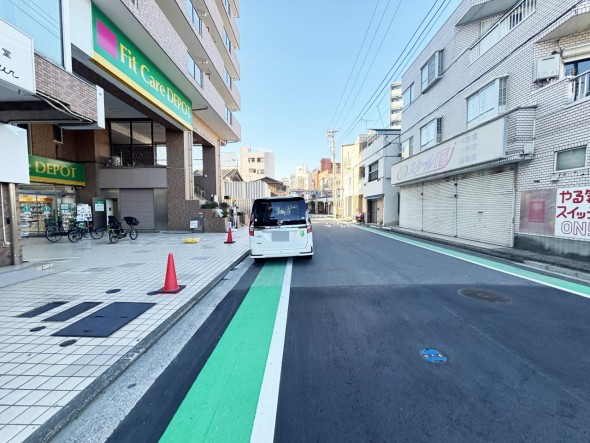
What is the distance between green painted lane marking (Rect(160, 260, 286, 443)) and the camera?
2.06 metres

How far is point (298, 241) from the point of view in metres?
7.50

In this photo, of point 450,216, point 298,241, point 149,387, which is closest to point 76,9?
point 298,241

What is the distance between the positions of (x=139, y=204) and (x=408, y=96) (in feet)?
64.0

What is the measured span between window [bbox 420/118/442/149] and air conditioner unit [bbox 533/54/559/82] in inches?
252

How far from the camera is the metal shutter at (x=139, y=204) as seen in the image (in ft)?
54.7

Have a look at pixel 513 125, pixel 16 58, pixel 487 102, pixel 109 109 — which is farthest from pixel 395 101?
pixel 16 58

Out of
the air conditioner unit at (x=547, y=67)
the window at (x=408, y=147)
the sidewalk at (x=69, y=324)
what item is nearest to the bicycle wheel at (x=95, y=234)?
the sidewalk at (x=69, y=324)

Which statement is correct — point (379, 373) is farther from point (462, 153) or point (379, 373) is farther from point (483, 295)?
point (462, 153)

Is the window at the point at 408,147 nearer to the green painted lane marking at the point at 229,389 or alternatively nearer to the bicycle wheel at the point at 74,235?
the green painted lane marking at the point at 229,389

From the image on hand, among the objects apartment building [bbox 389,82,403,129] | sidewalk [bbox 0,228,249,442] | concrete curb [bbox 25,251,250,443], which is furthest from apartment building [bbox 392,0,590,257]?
apartment building [bbox 389,82,403,129]

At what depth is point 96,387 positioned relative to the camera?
2.53 meters

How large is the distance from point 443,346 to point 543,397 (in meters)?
0.95

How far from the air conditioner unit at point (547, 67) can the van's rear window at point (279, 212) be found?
874 cm

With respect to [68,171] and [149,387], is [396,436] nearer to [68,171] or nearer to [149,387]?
[149,387]
